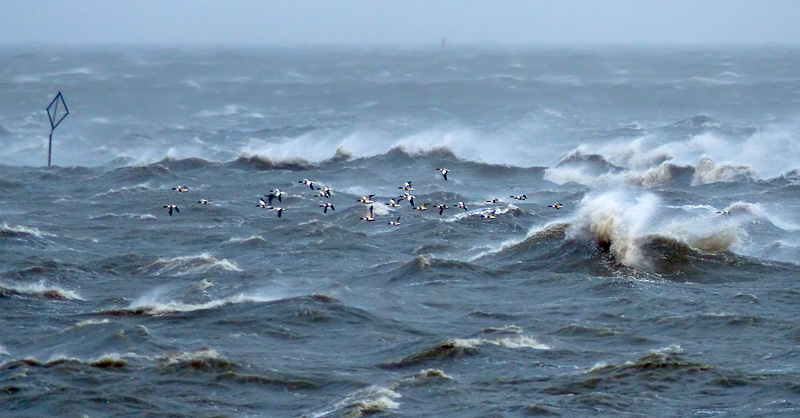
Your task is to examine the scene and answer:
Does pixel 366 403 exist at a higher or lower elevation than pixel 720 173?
higher

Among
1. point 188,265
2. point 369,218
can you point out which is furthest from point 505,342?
point 369,218

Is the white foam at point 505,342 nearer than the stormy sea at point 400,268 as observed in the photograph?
No

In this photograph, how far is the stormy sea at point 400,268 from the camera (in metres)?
22.7

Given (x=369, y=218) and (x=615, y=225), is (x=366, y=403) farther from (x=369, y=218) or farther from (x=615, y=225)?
(x=369, y=218)

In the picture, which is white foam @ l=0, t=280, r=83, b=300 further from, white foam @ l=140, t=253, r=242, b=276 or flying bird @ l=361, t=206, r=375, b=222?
flying bird @ l=361, t=206, r=375, b=222

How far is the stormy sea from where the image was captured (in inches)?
892

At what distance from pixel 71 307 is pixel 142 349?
4.72 m

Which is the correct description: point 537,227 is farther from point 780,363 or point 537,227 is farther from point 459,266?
point 780,363

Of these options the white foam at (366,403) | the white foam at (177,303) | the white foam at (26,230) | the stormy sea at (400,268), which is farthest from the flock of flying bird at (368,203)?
the white foam at (366,403)

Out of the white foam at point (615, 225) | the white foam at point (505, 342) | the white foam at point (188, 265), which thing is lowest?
the white foam at point (188, 265)

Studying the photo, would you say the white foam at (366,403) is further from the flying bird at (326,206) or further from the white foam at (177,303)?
the flying bird at (326,206)

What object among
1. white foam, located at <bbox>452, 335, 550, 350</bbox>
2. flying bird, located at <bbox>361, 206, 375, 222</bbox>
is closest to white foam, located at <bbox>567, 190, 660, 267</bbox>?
flying bird, located at <bbox>361, 206, 375, 222</bbox>

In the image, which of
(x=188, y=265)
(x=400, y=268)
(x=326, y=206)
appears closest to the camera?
(x=400, y=268)

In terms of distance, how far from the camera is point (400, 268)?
3316 cm
